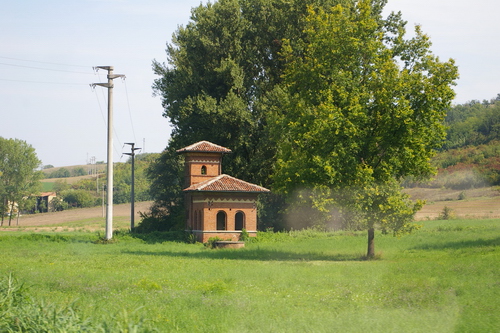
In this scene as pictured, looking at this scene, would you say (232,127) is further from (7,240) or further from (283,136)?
(7,240)

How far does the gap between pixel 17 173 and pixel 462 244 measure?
3639 inches

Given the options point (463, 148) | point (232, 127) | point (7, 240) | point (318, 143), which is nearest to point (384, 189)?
point (318, 143)

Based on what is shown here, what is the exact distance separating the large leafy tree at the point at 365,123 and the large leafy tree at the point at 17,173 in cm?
8677

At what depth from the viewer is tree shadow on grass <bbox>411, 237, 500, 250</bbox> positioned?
34812 mm

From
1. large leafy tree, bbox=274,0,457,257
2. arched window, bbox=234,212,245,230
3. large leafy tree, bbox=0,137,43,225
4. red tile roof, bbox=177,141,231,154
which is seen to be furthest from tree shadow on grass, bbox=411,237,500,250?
large leafy tree, bbox=0,137,43,225

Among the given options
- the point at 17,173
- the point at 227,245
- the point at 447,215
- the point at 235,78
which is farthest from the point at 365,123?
the point at 17,173

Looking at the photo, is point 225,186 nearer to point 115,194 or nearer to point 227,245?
point 227,245

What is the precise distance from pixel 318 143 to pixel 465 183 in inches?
2654

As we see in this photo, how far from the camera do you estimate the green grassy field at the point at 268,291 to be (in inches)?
517

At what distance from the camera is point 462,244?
36625 millimetres

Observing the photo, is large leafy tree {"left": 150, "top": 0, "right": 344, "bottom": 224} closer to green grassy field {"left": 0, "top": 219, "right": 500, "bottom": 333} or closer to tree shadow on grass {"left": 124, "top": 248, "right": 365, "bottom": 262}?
tree shadow on grass {"left": 124, "top": 248, "right": 365, "bottom": 262}

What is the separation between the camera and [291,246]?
42.3m

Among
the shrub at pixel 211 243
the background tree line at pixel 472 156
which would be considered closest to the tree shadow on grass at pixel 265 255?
the shrub at pixel 211 243

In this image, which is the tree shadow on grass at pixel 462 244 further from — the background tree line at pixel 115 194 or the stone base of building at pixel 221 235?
the background tree line at pixel 115 194
